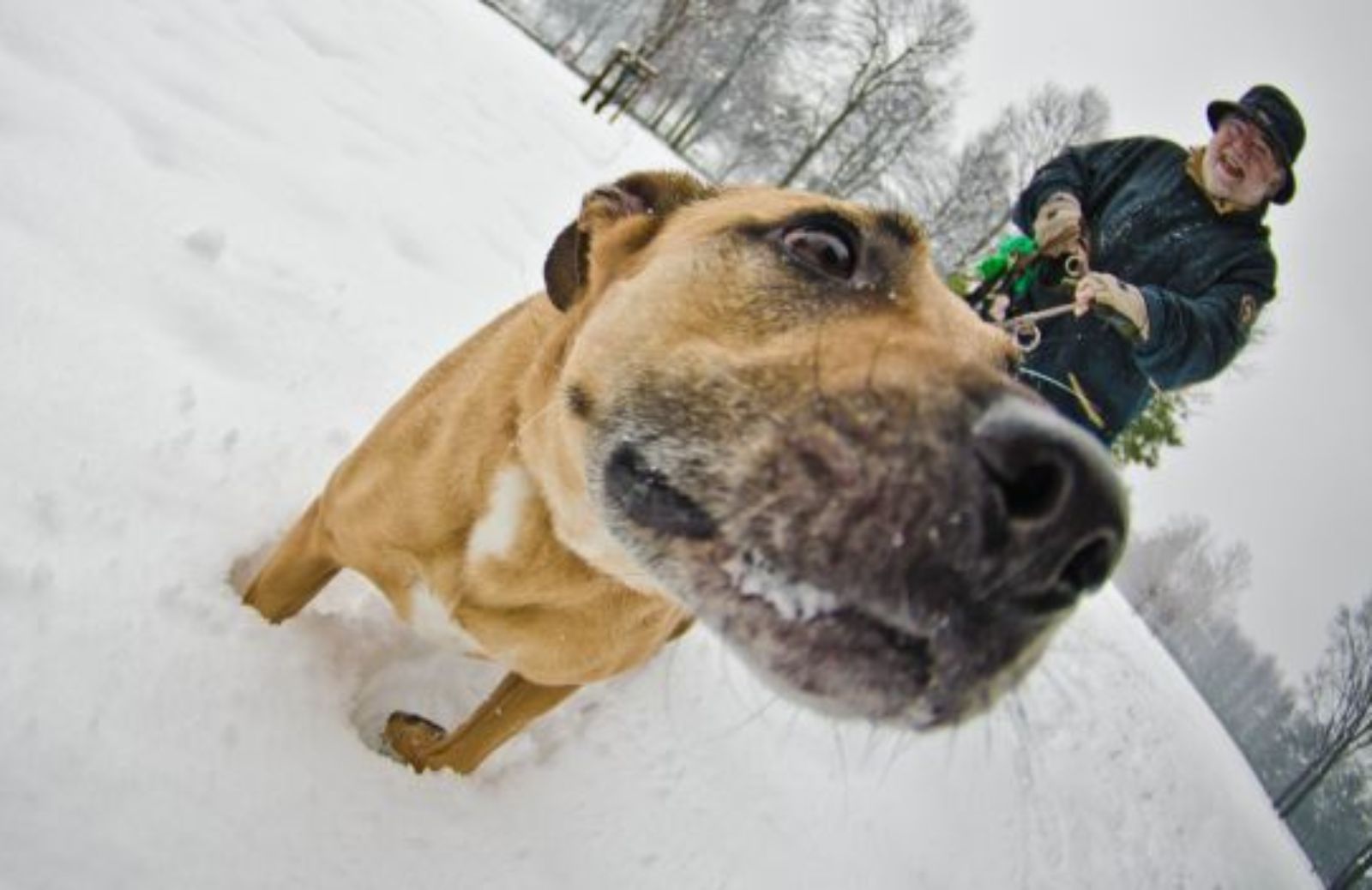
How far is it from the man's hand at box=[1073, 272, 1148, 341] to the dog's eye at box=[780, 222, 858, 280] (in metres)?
1.89

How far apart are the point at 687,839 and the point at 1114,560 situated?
2.35 metres

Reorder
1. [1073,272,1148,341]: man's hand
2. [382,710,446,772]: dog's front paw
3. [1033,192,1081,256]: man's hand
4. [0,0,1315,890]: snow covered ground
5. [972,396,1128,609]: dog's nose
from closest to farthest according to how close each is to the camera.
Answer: [972,396,1128,609]: dog's nose
[0,0,1315,890]: snow covered ground
[382,710,446,772]: dog's front paw
[1073,272,1148,341]: man's hand
[1033,192,1081,256]: man's hand

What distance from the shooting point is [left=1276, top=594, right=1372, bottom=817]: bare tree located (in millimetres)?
21812

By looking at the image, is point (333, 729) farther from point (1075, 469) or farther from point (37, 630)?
point (1075, 469)

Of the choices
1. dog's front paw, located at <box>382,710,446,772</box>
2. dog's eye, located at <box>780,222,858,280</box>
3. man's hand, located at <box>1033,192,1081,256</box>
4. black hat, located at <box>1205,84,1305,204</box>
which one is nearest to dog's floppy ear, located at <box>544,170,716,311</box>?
dog's eye, located at <box>780,222,858,280</box>

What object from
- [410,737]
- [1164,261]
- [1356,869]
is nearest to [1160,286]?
[1164,261]

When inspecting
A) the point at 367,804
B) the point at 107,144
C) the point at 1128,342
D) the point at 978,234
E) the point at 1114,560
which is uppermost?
the point at 978,234

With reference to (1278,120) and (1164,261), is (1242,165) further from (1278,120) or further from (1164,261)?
(1164,261)

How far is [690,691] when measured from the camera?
12.7ft

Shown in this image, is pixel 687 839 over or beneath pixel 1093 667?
beneath

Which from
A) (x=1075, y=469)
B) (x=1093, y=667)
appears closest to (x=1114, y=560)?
(x=1075, y=469)

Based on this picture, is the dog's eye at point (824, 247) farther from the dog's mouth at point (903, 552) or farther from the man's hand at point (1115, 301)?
the man's hand at point (1115, 301)

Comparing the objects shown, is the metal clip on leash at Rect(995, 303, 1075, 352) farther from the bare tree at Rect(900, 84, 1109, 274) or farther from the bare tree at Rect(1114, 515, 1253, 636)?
the bare tree at Rect(1114, 515, 1253, 636)

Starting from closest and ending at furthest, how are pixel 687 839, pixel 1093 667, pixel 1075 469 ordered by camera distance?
pixel 1075 469 < pixel 687 839 < pixel 1093 667
